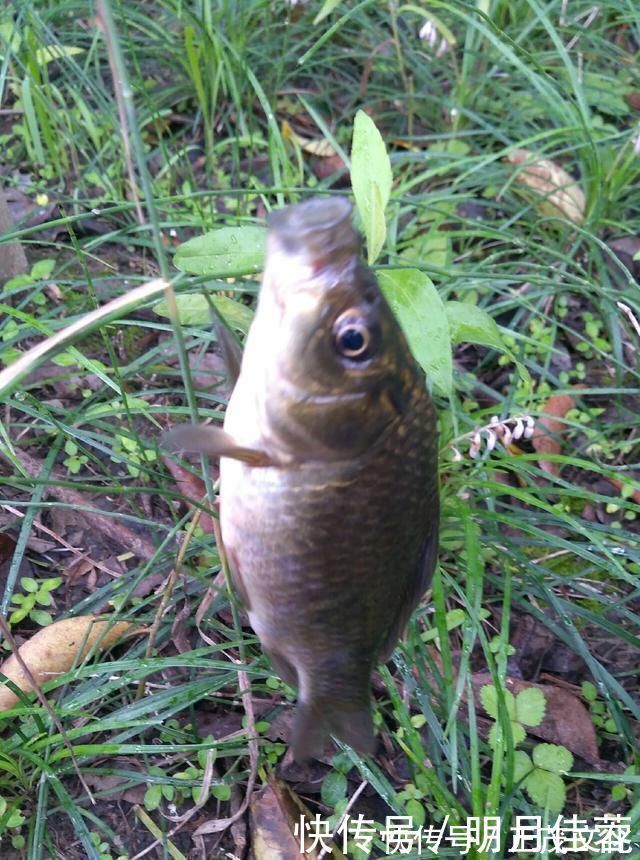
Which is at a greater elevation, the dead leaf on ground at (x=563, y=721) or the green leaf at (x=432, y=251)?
the green leaf at (x=432, y=251)

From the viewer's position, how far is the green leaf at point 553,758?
2150 millimetres

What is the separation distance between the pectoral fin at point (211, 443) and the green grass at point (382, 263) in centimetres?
20

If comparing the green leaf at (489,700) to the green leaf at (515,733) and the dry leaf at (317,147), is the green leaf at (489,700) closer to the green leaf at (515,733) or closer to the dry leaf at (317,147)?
the green leaf at (515,733)

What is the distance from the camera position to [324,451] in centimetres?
133

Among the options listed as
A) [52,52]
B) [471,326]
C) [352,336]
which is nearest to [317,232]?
[352,336]

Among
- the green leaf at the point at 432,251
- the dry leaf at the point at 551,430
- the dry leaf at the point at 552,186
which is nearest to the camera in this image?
the dry leaf at the point at 551,430

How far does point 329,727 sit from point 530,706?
31.2 inches

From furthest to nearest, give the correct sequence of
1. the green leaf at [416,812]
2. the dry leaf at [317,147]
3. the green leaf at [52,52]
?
the dry leaf at [317,147]
the green leaf at [52,52]
the green leaf at [416,812]

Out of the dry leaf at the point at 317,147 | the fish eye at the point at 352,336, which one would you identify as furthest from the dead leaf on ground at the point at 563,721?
the dry leaf at the point at 317,147

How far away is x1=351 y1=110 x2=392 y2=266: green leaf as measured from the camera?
5.95ft

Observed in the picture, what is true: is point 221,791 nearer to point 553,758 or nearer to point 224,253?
point 553,758

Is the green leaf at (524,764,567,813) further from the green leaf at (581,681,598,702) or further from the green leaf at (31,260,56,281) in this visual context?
the green leaf at (31,260,56,281)

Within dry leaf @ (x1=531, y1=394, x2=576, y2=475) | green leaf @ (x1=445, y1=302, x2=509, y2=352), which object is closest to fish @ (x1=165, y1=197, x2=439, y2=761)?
green leaf @ (x1=445, y1=302, x2=509, y2=352)

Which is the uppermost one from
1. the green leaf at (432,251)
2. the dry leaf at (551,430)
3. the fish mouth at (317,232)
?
the fish mouth at (317,232)
